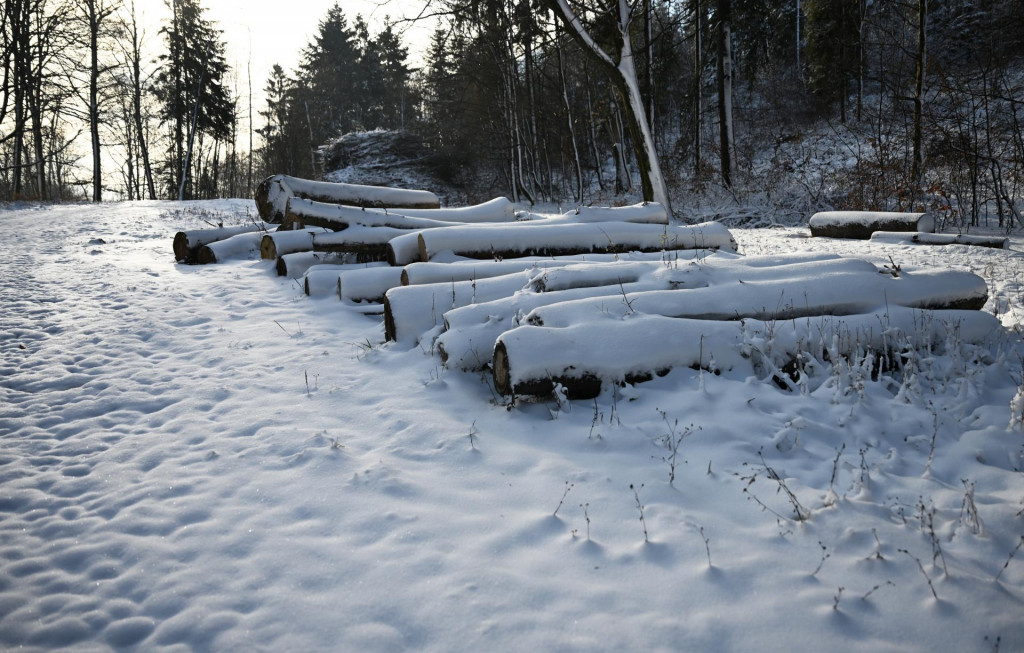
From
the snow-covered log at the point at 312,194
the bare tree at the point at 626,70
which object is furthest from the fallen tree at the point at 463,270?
the bare tree at the point at 626,70

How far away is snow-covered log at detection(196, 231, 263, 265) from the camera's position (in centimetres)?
938

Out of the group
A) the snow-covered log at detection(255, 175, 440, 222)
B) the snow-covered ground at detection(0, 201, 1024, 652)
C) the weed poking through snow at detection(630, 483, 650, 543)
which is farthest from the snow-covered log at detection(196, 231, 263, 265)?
the weed poking through snow at detection(630, 483, 650, 543)

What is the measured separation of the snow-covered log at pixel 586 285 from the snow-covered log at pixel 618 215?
103 inches

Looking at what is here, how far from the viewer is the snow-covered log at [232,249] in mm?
9375

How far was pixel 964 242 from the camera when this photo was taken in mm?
8031

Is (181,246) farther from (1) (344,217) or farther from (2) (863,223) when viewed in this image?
(2) (863,223)

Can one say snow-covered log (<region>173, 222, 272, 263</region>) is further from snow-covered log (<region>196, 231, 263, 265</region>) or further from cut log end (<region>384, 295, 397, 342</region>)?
cut log end (<region>384, 295, 397, 342</region>)

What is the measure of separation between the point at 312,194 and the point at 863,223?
10.1m

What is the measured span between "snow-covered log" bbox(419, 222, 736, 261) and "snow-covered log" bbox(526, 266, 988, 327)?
243cm

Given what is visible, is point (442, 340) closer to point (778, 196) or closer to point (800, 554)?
point (800, 554)

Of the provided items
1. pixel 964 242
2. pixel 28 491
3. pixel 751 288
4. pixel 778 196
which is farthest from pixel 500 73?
pixel 28 491

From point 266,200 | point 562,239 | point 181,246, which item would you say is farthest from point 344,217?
point 562,239

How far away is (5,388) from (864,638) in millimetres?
5524

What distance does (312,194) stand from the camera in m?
9.70
